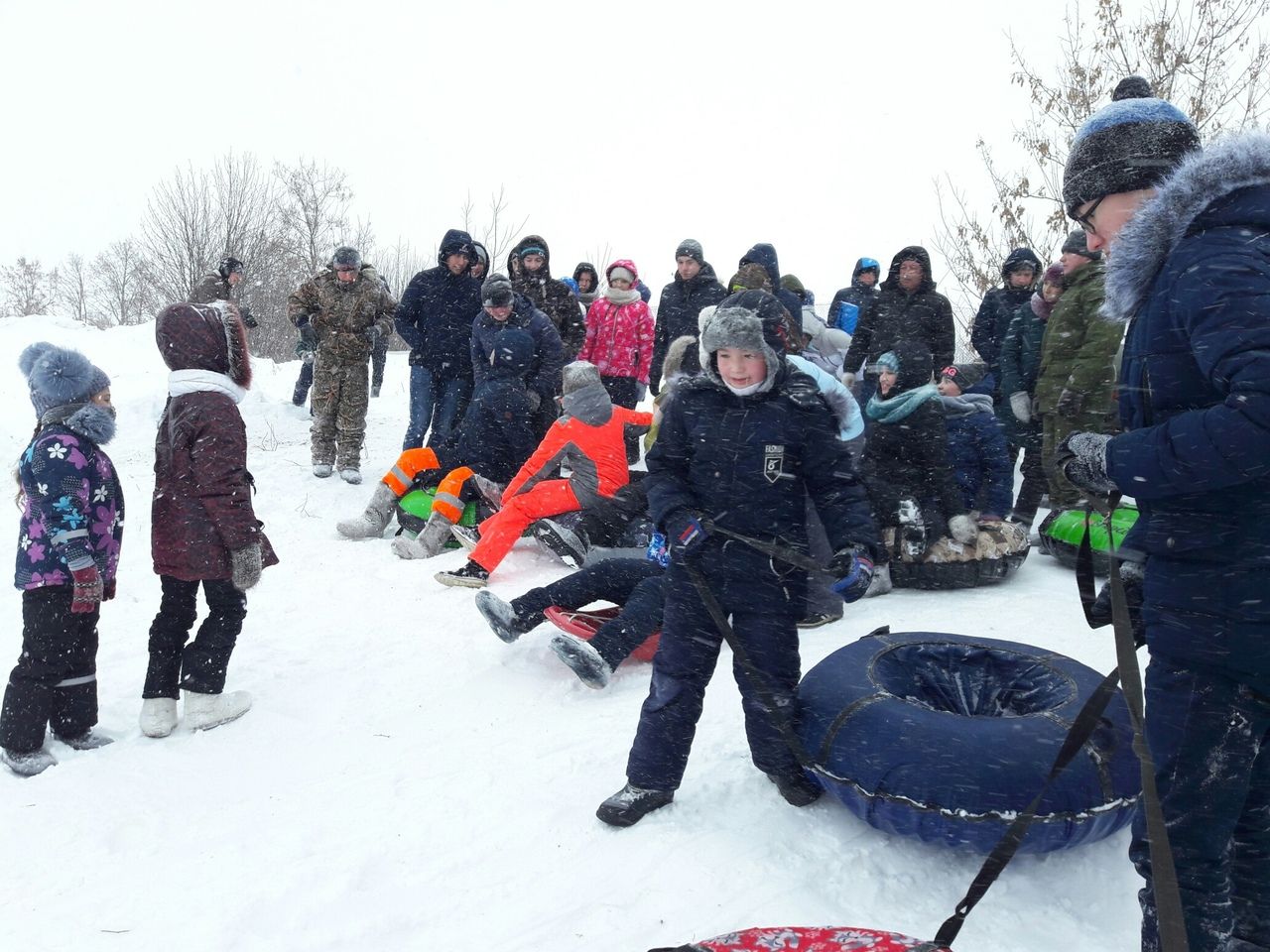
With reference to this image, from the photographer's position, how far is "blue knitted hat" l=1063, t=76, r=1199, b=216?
75.4 inches

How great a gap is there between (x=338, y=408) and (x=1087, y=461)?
25.5 ft

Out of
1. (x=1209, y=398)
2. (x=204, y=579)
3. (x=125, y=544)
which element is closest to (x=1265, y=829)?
(x=1209, y=398)

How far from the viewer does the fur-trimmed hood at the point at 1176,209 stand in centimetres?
173

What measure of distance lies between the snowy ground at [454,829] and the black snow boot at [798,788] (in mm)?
47

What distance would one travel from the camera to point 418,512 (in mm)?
7152

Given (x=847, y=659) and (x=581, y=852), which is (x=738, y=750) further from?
(x=581, y=852)

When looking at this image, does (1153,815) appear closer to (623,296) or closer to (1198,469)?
(1198,469)

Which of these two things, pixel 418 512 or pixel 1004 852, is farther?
pixel 418 512

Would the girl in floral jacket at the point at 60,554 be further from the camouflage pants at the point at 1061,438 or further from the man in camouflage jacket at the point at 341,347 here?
the camouflage pants at the point at 1061,438

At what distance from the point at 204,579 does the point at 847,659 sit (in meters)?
2.85

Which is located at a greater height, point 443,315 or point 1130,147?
point 1130,147

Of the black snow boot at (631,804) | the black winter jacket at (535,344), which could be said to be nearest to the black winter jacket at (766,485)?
the black snow boot at (631,804)

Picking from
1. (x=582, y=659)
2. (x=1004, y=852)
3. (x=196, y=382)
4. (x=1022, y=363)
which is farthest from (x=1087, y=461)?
(x=1022, y=363)

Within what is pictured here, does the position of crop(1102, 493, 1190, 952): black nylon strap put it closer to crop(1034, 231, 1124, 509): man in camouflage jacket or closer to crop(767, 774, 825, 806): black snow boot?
crop(767, 774, 825, 806): black snow boot
